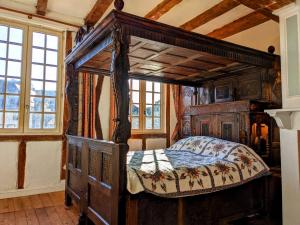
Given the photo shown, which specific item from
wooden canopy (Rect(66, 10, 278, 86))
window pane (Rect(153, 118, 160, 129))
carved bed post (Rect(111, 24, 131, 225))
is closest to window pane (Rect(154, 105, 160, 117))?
window pane (Rect(153, 118, 160, 129))

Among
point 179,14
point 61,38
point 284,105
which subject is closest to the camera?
point 284,105

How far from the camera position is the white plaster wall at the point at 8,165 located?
3486 mm

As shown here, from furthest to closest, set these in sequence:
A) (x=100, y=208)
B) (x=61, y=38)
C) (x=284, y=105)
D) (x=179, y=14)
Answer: (x=61, y=38), (x=179, y=14), (x=284, y=105), (x=100, y=208)

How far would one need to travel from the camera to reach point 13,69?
12.1ft

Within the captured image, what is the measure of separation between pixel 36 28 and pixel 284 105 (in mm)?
3778

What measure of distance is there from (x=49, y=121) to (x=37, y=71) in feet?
2.74

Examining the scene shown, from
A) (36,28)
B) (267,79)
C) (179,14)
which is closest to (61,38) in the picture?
(36,28)

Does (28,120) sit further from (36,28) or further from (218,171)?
(218,171)

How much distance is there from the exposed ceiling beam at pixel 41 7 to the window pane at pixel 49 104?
4.39 ft

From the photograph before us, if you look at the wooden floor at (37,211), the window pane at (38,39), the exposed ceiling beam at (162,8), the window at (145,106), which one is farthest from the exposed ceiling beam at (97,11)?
the wooden floor at (37,211)


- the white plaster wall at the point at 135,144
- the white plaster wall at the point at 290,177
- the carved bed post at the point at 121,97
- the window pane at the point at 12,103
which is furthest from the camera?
the white plaster wall at the point at 135,144

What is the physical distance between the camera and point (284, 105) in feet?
8.64

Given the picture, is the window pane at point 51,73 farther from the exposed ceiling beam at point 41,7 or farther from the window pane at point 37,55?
the exposed ceiling beam at point 41,7

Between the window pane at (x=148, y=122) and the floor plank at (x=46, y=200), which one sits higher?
the window pane at (x=148, y=122)
